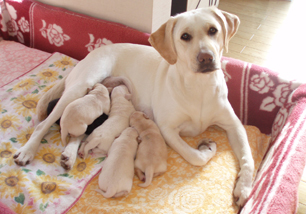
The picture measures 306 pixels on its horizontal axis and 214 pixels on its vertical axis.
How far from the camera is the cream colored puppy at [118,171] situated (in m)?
1.55

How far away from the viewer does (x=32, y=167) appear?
1771 mm

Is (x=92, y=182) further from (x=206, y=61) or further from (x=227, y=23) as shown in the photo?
(x=227, y=23)

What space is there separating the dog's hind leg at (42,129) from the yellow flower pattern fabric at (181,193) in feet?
Answer: 1.52

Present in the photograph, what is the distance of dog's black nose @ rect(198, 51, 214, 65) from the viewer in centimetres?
149

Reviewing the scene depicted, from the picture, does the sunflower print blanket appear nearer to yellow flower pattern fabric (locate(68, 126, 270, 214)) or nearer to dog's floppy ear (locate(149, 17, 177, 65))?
yellow flower pattern fabric (locate(68, 126, 270, 214))

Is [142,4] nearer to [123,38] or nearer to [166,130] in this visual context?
[123,38]

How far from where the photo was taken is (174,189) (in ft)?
5.44

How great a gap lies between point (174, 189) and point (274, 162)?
596 millimetres

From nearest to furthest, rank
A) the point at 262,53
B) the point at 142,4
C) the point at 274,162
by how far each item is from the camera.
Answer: the point at 274,162, the point at 142,4, the point at 262,53

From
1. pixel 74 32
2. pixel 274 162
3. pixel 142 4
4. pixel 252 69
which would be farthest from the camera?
Result: pixel 74 32

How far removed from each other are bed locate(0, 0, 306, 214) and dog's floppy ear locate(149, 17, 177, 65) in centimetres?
65

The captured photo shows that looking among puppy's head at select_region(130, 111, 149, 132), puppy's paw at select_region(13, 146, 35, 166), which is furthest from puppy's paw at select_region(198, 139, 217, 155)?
puppy's paw at select_region(13, 146, 35, 166)

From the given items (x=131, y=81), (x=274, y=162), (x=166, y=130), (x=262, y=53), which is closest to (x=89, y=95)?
(x=131, y=81)

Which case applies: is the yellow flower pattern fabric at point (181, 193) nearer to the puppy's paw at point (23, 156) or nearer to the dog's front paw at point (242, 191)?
the dog's front paw at point (242, 191)
